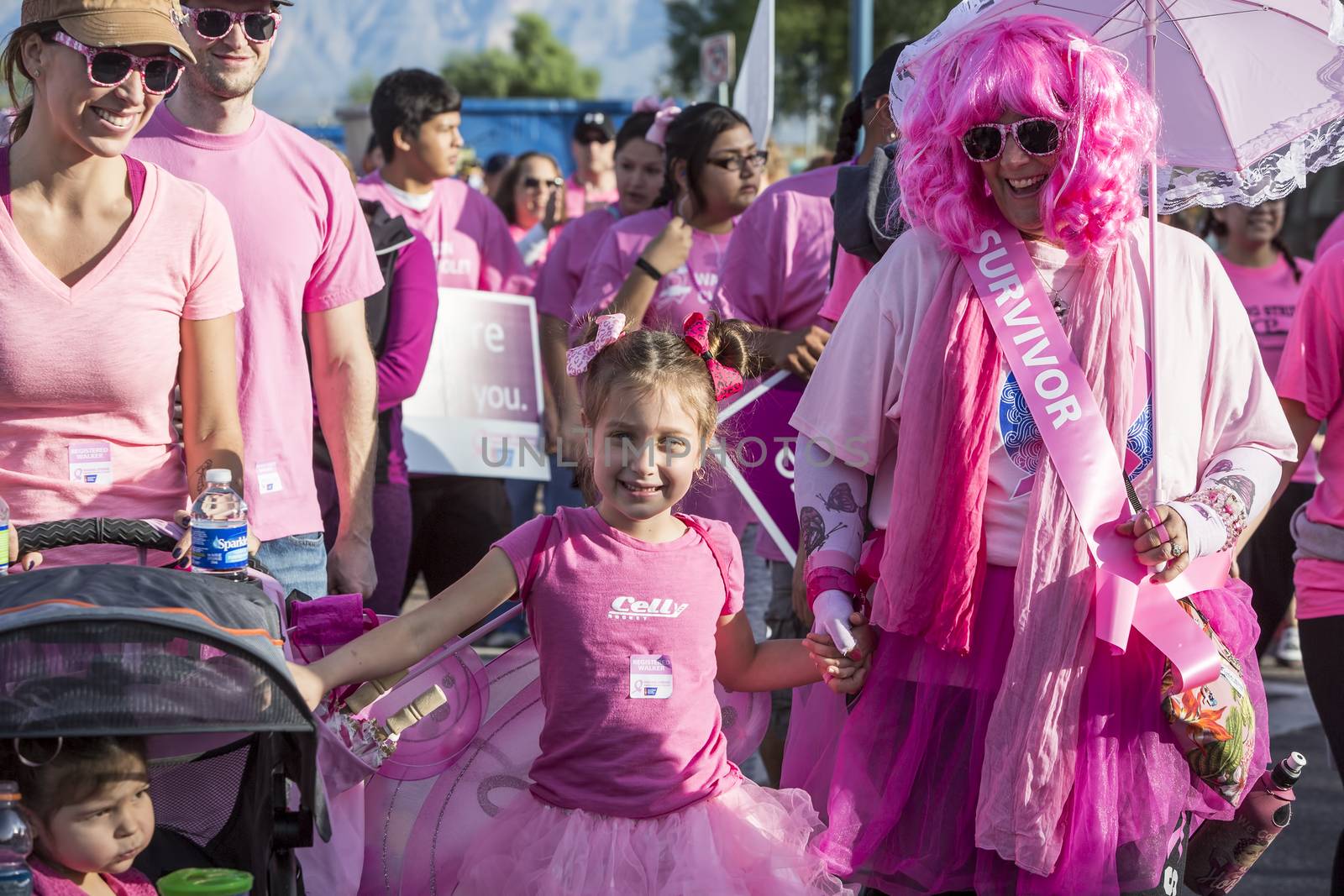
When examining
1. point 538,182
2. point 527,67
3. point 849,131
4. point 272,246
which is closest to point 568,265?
point 849,131

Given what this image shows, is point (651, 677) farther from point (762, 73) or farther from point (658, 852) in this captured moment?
point (762, 73)

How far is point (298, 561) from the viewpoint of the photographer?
3.73m

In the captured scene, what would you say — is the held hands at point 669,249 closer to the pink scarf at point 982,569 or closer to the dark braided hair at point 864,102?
the dark braided hair at point 864,102

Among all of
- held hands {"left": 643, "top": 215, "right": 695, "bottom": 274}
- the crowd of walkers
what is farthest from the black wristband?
the crowd of walkers

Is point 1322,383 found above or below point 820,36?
below

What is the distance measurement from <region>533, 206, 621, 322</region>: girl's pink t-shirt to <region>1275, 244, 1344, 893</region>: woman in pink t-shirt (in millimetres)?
3429

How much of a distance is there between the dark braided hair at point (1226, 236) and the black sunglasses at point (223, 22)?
189 inches

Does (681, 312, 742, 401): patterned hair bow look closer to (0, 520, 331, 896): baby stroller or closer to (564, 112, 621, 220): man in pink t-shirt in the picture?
(0, 520, 331, 896): baby stroller

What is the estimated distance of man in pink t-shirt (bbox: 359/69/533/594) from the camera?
6.00m

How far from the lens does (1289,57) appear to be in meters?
3.27

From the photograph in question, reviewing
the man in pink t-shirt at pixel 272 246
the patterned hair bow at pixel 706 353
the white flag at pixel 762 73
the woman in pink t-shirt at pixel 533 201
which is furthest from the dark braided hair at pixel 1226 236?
the man in pink t-shirt at pixel 272 246

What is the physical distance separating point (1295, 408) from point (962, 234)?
1.45m

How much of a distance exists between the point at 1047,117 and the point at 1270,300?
4327 mm

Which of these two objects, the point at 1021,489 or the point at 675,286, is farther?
the point at 675,286
